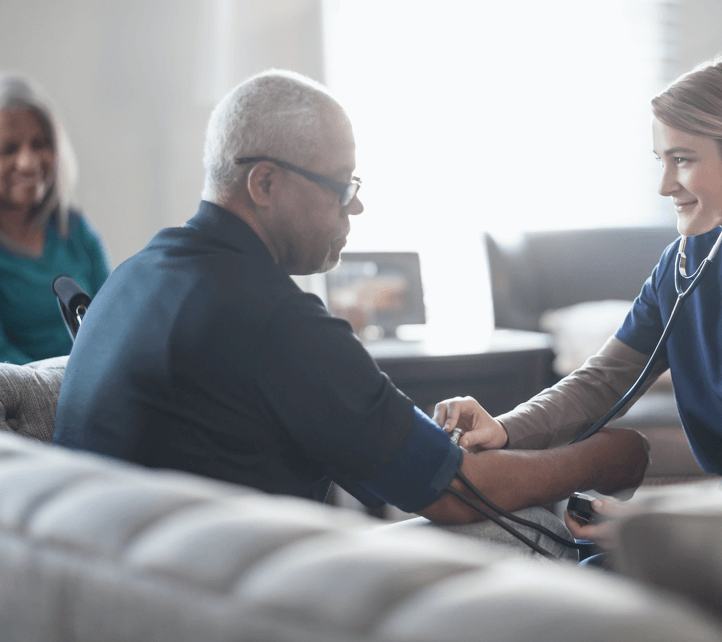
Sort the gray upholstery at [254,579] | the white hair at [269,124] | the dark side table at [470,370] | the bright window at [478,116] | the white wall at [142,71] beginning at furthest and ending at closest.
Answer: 1. the bright window at [478,116]
2. the white wall at [142,71]
3. the dark side table at [470,370]
4. the white hair at [269,124]
5. the gray upholstery at [254,579]

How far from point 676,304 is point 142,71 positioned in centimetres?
251

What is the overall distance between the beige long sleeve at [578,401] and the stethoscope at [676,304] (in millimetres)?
49

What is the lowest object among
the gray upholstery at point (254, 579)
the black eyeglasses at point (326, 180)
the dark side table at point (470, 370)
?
the dark side table at point (470, 370)

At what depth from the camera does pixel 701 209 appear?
1.36 m

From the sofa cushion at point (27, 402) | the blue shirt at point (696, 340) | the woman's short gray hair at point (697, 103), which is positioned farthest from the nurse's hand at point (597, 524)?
the sofa cushion at point (27, 402)

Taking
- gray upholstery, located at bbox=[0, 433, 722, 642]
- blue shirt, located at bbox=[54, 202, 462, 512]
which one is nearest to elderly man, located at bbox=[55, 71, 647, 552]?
blue shirt, located at bbox=[54, 202, 462, 512]

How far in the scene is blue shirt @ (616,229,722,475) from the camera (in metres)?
1.36

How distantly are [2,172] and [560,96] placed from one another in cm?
244

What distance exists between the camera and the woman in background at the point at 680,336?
4.36ft

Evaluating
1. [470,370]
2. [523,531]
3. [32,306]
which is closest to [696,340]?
[523,531]

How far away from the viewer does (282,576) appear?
1.04ft

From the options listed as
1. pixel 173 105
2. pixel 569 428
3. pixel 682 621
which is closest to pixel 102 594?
pixel 682 621

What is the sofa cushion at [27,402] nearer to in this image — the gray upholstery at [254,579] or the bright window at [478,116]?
the gray upholstery at [254,579]

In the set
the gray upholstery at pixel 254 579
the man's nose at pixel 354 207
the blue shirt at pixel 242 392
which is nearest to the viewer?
the gray upholstery at pixel 254 579
